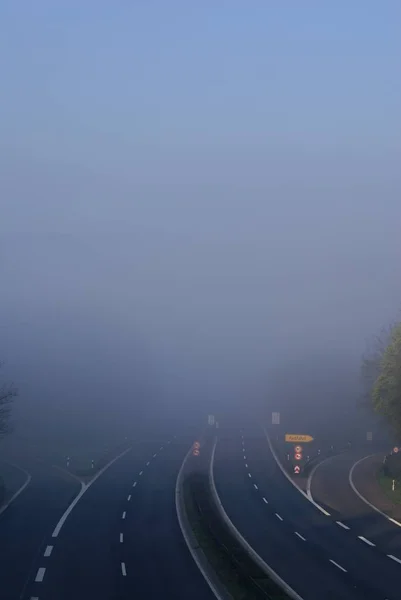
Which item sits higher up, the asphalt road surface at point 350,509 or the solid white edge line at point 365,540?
the asphalt road surface at point 350,509

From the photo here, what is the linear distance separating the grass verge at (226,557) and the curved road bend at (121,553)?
775 mm

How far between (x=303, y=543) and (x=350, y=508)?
1174cm

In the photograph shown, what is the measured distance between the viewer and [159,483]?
5325cm

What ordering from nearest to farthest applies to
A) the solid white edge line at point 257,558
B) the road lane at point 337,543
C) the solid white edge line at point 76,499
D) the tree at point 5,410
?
the solid white edge line at point 257,558 → the road lane at point 337,543 → the solid white edge line at point 76,499 → the tree at point 5,410

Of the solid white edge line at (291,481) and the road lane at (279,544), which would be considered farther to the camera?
the solid white edge line at (291,481)

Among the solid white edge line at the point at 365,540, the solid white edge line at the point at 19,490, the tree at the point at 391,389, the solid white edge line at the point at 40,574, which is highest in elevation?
the tree at the point at 391,389

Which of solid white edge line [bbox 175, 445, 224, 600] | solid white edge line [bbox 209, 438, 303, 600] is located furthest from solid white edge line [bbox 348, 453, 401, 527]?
solid white edge line [bbox 175, 445, 224, 600]

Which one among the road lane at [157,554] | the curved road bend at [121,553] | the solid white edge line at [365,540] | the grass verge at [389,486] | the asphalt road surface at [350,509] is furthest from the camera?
the grass verge at [389,486]

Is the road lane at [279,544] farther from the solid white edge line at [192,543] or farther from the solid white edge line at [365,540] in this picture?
the solid white edge line at [365,540]

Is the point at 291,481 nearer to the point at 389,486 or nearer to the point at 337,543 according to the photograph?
the point at 389,486

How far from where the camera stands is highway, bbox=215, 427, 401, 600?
23.6 metres

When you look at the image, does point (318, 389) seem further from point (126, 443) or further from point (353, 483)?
point (353, 483)

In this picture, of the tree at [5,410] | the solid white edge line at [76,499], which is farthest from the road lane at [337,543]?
the tree at [5,410]

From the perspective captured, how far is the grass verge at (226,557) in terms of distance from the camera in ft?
71.3
